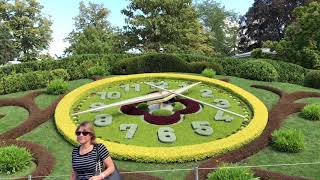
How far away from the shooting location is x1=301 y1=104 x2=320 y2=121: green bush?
14477 mm

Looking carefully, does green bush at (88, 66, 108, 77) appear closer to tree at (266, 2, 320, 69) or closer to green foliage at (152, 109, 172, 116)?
green foliage at (152, 109, 172, 116)

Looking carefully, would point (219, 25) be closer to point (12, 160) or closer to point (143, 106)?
point (143, 106)

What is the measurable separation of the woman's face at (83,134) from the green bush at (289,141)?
7496 millimetres

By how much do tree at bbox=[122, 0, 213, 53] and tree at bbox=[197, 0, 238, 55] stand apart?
1834cm

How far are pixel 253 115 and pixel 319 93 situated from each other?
4.36 metres

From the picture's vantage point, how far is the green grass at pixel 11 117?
14719 mm

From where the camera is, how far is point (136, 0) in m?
33.7

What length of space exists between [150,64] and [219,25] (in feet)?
113

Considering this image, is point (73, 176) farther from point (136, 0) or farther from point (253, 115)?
point (136, 0)

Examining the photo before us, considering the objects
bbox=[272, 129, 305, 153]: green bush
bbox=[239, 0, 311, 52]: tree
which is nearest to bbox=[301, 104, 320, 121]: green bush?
bbox=[272, 129, 305, 153]: green bush

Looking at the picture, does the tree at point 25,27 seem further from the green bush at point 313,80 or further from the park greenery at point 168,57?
the green bush at point 313,80

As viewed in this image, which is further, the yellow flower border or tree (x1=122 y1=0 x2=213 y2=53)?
tree (x1=122 y1=0 x2=213 y2=53)

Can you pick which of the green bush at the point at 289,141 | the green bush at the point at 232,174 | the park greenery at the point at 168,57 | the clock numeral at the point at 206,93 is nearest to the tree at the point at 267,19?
the park greenery at the point at 168,57

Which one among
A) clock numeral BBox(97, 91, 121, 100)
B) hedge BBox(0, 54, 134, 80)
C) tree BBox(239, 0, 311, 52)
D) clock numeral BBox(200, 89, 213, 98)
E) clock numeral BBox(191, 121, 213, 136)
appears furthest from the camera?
tree BBox(239, 0, 311, 52)
